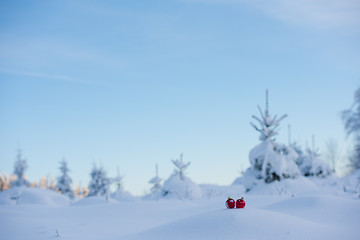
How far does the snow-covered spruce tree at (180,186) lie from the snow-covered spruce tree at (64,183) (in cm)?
2292

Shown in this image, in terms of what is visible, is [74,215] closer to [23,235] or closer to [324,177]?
[23,235]

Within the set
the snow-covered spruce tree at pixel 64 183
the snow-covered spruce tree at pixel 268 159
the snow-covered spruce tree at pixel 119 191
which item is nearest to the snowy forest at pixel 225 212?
the snow-covered spruce tree at pixel 268 159

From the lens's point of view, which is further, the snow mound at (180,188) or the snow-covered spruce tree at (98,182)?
the snow-covered spruce tree at (98,182)


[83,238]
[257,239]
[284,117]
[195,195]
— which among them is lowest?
[195,195]

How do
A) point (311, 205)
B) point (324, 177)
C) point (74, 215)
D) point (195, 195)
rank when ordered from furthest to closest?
point (324, 177) → point (195, 195) → point (74, 215) → point (311, 205)

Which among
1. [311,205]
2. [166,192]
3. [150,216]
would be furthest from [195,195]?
[311,205]

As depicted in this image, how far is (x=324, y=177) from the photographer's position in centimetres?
2812

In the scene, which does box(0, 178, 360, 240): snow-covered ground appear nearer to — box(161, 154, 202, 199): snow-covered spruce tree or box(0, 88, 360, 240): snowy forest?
box(0, 88, 360, 240): snowy forest

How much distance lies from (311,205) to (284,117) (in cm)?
750

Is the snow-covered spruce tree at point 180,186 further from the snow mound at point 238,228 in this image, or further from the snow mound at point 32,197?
the snow mound at point 238,228

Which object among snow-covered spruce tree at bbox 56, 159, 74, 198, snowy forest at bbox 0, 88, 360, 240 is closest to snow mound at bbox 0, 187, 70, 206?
snowy forest at bbox 0, 88, 360, 240

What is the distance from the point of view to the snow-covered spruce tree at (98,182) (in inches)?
1468

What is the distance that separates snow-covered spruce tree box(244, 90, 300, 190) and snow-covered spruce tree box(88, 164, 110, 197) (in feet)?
79.0

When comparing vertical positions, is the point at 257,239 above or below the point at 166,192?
above
